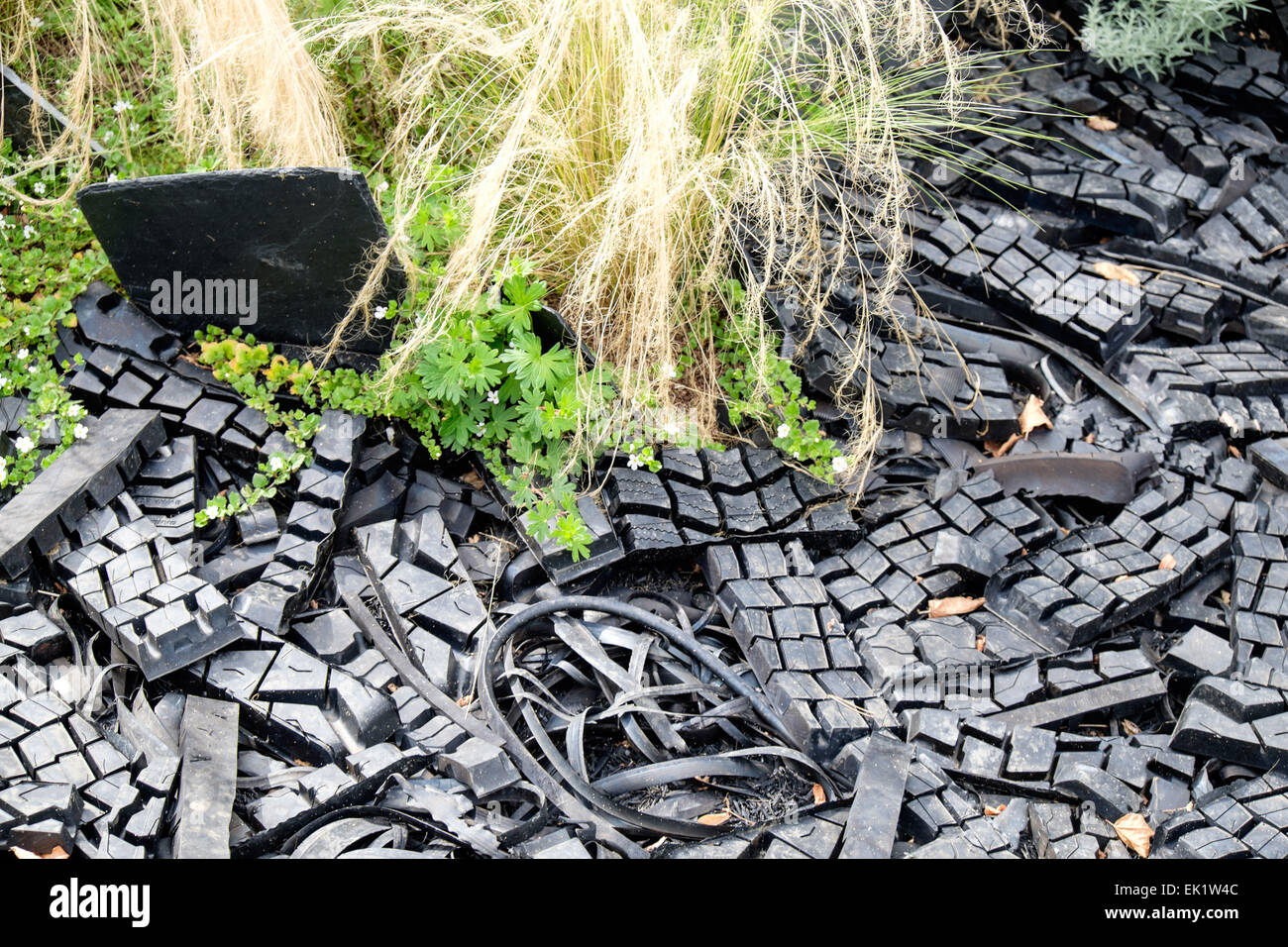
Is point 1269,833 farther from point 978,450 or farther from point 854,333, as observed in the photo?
point 854,333

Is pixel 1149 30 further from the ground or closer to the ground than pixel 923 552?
further from the ground

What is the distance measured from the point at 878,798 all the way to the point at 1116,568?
4.52ft

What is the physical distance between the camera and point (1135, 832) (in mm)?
3043

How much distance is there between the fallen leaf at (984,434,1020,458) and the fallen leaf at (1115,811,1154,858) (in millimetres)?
1638

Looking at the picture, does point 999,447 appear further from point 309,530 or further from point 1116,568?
point 309,530

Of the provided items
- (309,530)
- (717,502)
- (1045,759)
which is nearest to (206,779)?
(309,530)

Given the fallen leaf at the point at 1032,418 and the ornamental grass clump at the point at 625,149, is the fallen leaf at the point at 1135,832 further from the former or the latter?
the fallen leaf at the point at 1032,418

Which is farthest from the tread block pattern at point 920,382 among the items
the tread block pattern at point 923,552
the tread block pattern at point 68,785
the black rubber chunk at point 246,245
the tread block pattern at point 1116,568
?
the tread block pattern at point 68,785

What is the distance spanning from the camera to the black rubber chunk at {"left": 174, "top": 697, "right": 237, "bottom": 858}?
8.68 ft

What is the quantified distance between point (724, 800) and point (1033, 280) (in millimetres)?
2845

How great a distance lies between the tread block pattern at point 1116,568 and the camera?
360 centimetres

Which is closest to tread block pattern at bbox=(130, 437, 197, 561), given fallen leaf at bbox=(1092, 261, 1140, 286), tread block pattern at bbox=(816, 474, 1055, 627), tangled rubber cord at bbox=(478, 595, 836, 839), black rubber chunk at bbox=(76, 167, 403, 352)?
black rubber chunk at bbox=(76, 167, 403, 352)

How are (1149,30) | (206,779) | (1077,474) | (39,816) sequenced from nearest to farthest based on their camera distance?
(39,816) < (206,779) < (1077,474) < (1149,30)
